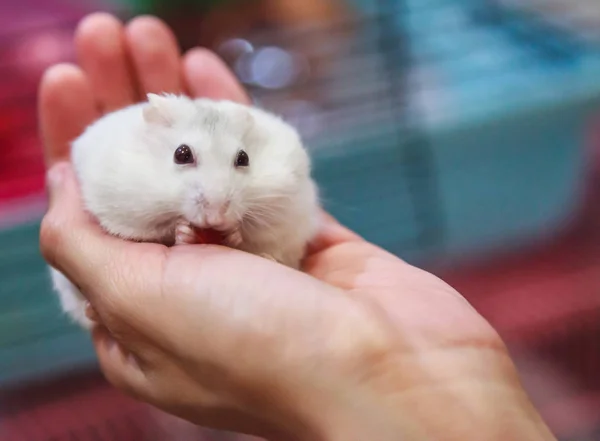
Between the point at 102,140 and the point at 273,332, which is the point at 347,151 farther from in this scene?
the point at 273,332

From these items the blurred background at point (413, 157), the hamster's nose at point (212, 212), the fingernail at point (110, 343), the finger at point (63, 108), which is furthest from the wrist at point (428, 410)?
the finger at point (63, 108)

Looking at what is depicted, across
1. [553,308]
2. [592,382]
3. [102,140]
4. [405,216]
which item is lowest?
[592,382]

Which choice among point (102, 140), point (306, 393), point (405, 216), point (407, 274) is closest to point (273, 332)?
point (306, 393)

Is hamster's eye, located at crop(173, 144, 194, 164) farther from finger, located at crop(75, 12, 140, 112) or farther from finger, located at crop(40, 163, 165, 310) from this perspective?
finger, located at crop(75, 12, 140, 112)

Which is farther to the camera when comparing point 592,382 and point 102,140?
point 592,382

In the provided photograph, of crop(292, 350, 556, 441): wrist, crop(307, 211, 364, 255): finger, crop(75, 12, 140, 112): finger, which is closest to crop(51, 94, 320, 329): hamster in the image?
crop(307, 211, 364, 255): finger
